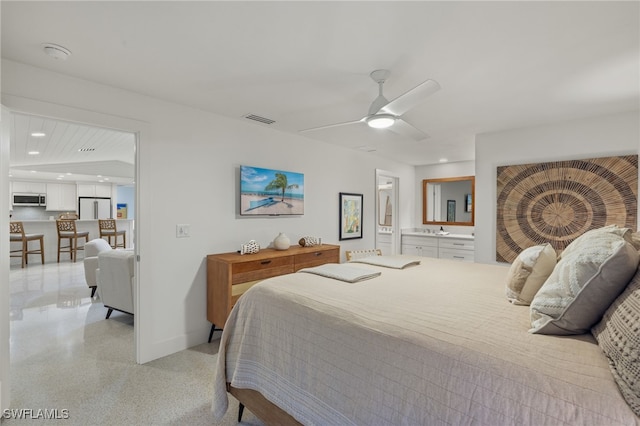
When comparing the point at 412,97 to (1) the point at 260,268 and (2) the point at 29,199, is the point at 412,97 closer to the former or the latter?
(1) the point at 260,268

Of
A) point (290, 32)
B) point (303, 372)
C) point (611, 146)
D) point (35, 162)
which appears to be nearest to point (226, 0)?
point (290, 32)

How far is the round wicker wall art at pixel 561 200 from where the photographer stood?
306 centimetres

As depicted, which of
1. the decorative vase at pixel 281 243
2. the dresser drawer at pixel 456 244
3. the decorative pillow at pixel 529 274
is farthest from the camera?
the dresser drawer at pixel 456 244

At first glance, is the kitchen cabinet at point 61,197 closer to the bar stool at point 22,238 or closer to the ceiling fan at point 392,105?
the bar stool at point 22,238

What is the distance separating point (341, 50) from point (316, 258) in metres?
2.42

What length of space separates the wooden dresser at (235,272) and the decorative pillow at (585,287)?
7.61 ft

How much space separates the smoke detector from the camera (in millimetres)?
1835

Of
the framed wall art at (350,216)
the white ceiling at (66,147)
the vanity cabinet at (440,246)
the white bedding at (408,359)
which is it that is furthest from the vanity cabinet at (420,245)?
the white ceiling at (66,147)

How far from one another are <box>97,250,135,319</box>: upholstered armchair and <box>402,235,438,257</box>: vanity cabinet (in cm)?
463

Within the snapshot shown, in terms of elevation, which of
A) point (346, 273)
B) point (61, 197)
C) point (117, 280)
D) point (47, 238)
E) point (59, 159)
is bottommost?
point (117, 280)

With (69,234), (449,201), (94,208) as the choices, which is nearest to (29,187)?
(94,208)

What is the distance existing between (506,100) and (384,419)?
2.73 meters

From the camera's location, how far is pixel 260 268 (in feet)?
10.2

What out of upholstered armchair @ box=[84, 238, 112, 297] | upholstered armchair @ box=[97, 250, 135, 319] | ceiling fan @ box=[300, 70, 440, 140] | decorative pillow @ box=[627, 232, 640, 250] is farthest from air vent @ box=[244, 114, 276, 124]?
upholstered armchair @ box=[84, 238, 112, 297]
